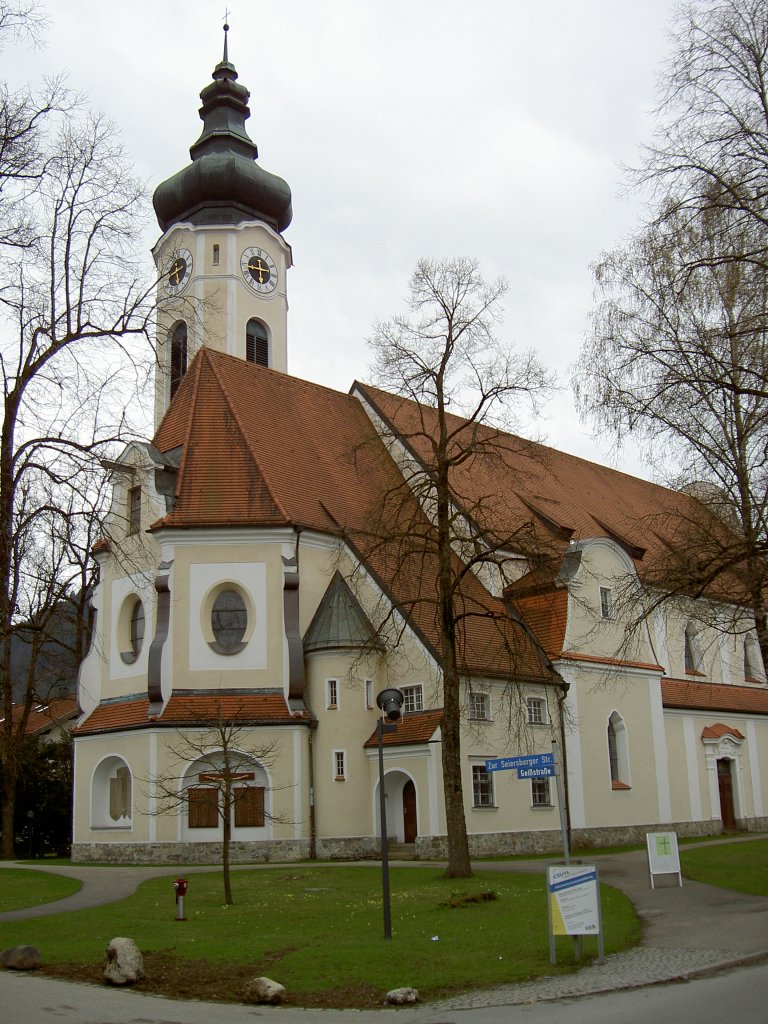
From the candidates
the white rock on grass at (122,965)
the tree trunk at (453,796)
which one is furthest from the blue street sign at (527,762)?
the tree trunk at (453,796)

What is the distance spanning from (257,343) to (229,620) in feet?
53.5

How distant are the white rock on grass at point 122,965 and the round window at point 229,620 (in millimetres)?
17903

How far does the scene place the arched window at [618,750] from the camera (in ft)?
109

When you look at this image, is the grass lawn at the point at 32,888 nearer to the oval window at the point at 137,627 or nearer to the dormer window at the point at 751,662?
the oval window at the point at 137,627

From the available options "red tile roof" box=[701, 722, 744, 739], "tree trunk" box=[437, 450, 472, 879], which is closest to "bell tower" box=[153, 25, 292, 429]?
"red tile roof" box=[701, 722, 744, 739]

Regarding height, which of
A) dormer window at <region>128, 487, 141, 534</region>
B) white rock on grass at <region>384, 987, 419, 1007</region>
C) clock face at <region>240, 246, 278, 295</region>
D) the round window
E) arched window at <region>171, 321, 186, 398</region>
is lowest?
white rock on grass at <region>384, 987, 419, 1007</region>

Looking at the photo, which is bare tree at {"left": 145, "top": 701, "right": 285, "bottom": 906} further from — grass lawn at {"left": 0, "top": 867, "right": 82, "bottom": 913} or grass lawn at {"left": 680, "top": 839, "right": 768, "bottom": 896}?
grass lawn at {"left": 680, "top": 839, "right": 768, "bottom": 896}

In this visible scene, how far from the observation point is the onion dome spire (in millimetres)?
43250

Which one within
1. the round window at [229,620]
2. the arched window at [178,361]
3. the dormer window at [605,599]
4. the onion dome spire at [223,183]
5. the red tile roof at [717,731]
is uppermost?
the onion dome spire at [223,183]

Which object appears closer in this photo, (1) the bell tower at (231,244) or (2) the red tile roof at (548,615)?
(2) the red tile roof at (548,615)

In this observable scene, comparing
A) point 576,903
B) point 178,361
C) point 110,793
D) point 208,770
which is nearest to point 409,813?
point 208,770

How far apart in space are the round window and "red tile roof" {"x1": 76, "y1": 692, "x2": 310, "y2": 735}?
1474 mm

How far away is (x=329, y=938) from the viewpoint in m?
13.9

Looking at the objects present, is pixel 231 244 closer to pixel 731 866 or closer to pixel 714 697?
pixel 714 697
